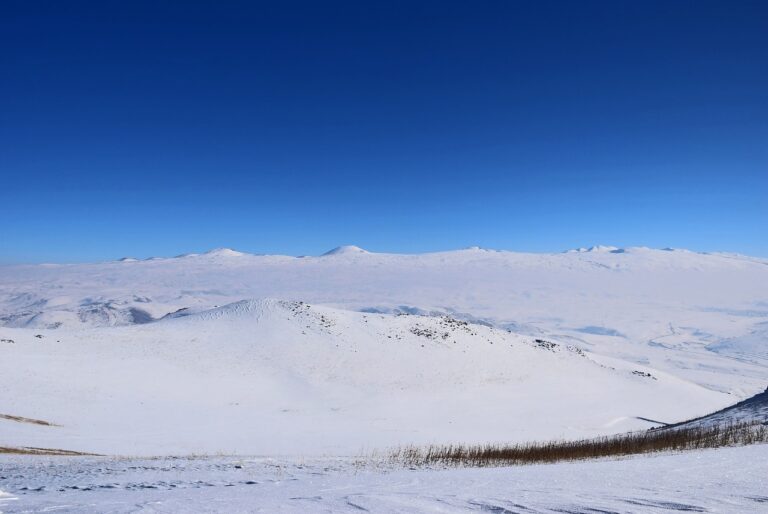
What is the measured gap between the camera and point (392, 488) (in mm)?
6168

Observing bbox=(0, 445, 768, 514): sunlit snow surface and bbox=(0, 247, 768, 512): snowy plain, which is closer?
bbox=(0, 445, 768, 514): sunlit snow surface

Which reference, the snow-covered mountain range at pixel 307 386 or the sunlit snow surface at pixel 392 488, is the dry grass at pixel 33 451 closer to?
the snow-covered mountain range at pixel 307 386

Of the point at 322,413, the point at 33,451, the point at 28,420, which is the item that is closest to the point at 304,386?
the point at 322,413

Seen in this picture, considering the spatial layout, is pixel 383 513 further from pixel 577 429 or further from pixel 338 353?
pixel 338 353

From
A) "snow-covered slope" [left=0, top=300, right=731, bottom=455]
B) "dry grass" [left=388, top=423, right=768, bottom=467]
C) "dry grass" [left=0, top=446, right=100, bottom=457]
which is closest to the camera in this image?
A: "dry grass" [left=388, top=423, right=768, bottom=467]

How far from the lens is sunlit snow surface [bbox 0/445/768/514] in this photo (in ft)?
16.6

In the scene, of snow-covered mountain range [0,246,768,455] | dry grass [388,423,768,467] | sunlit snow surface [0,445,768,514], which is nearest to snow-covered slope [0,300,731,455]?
snow-covered mountain range [0,246,768,455]

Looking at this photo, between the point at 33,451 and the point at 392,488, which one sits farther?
the point at 33,451

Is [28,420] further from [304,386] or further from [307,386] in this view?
[307,386]

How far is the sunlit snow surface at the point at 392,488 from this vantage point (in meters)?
5.07

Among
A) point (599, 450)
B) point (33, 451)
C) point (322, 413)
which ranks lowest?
point (322, 413)

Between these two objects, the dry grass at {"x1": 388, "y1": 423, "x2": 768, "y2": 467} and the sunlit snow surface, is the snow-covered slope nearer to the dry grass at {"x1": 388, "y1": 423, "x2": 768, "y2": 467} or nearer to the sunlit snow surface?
the dry grass at {"x1": 388, "y1": 423, "x2": 768, "y2": 467}

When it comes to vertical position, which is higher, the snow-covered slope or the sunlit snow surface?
the sunlit snow surface

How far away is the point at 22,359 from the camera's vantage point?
27.5m
